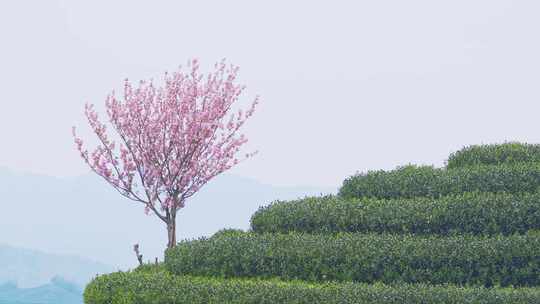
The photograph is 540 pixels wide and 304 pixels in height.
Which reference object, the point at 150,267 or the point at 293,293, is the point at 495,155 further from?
the point at 150,267

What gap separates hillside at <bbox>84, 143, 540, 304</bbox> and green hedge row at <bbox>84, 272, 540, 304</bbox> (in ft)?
0.06

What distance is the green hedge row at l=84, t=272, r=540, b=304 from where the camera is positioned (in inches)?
442

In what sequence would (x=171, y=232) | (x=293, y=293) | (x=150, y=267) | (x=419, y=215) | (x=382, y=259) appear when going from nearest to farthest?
(x=293, y=293) → (x=382, y=259) → (x=419, y=215) → (x=150, y=267) → (x=171, y=232)

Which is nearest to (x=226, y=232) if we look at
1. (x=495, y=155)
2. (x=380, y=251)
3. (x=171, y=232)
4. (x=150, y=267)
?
(x=150, y=267)

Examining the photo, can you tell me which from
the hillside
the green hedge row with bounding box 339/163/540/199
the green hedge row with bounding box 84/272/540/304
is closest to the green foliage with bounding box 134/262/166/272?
the hillside

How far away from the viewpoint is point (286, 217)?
14.6m

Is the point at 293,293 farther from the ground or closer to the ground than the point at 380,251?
closer to the ground

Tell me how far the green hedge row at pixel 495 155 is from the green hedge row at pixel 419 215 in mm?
2228

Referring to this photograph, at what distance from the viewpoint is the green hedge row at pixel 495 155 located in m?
16.2

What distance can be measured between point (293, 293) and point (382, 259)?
6.02 feet

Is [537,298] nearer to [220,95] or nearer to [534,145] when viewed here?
[534,145]

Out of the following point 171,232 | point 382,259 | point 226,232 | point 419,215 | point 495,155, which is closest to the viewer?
point 382,259

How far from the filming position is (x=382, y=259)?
1253 cm

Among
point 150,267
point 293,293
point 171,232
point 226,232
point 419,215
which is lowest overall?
point 293,293
